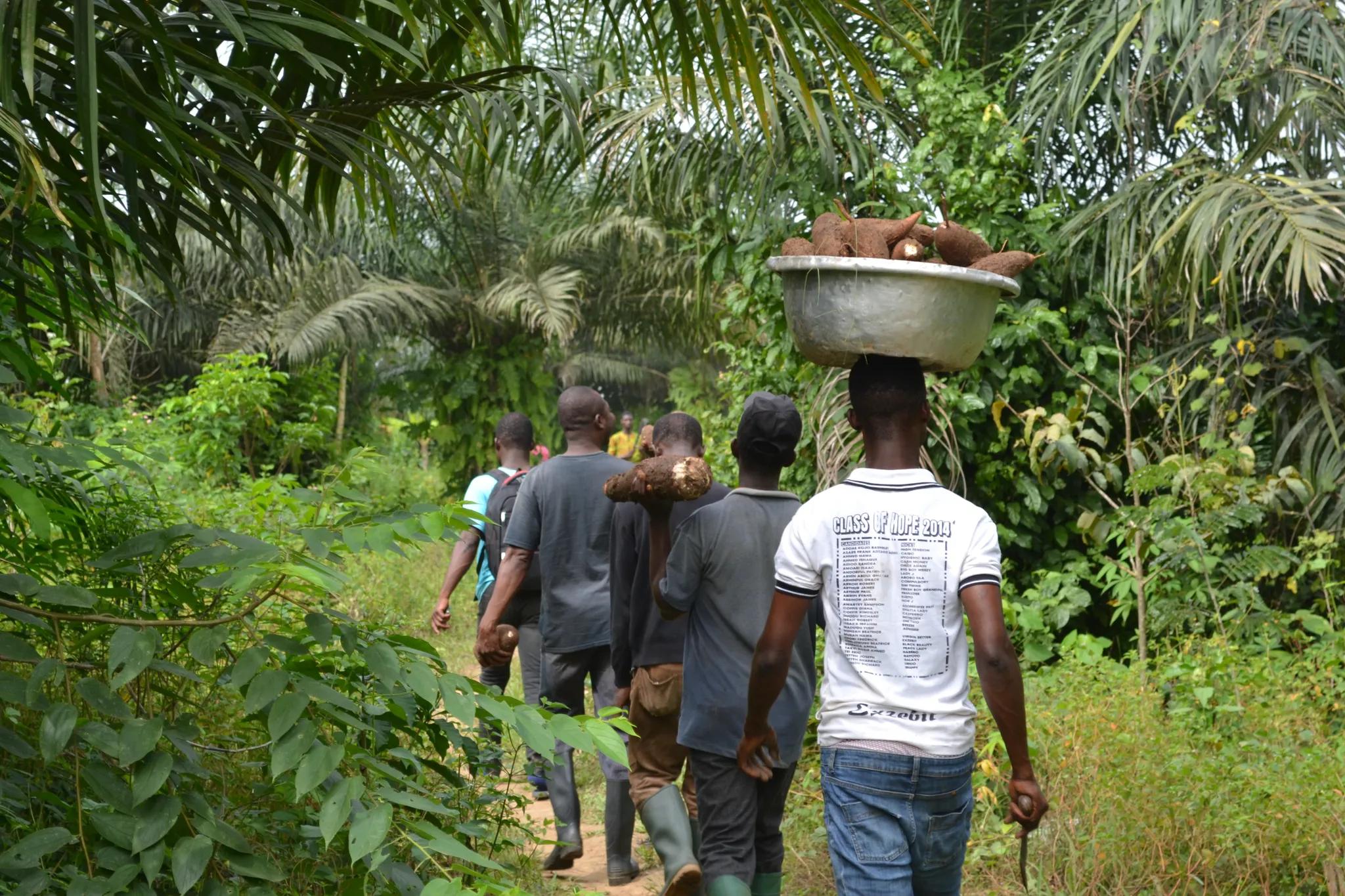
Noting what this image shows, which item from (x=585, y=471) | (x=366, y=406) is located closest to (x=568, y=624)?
(x=585, y=471)

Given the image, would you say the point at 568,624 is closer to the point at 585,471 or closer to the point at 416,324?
the point at 585,471

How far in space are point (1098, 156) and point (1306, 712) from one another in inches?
150

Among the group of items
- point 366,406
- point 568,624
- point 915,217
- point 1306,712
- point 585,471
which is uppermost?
point 915,217

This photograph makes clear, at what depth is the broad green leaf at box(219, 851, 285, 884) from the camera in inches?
101

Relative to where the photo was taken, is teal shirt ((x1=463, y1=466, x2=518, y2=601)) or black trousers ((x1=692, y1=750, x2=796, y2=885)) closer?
black trousers ((x1=692, y1=750, x2=796, y2=885))

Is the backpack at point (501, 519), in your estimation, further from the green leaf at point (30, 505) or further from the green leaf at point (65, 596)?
the green leaf at point (30, 505)

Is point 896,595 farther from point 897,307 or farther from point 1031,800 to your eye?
point 897,307

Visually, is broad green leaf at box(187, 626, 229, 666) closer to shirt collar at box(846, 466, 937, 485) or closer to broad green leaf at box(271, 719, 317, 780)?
broad green leaf at box(271, 719, 317, 780)

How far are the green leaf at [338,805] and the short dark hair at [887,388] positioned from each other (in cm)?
140

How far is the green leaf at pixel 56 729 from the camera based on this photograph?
7.91 ft

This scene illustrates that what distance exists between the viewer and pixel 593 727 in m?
2.53

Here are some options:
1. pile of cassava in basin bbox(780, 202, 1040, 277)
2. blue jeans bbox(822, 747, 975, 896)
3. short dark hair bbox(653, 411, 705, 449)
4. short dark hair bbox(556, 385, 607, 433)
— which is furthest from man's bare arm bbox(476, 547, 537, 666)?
blue jeans bbox(822, 747, 975, 896)

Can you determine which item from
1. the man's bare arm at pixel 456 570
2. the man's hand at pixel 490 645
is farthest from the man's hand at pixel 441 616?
the man's hand at pixel 490 645

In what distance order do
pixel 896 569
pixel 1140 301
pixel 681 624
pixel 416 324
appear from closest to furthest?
1. pixel 896 569
2. pixel 681 624
3. pixel 1140 301
4. pixel 416 324
